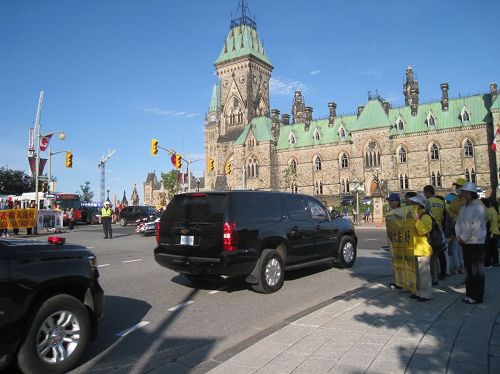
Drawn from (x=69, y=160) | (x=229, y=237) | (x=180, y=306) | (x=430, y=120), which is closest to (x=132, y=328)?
(x=180, y=306)

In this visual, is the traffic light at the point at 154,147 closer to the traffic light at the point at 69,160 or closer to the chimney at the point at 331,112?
the traffic light at the point at 69,160

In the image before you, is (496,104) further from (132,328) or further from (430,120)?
(132,328)

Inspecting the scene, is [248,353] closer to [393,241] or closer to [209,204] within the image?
[209,204]

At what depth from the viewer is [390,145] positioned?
196 feet

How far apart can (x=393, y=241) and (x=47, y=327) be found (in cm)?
573

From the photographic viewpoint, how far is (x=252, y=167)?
72.3m

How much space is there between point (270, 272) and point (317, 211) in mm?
2480

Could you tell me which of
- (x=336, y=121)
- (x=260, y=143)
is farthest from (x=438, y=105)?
(x=260, y=143)

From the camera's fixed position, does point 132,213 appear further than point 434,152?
No

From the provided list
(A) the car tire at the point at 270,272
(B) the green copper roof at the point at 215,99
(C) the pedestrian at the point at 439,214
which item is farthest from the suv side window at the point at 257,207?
(B) the green copper roof at the point at 215,99

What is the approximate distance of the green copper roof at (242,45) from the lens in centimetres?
8600

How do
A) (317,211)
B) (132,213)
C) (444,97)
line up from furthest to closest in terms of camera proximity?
1. (444,97)
2. (132,213)
3. (317,211)

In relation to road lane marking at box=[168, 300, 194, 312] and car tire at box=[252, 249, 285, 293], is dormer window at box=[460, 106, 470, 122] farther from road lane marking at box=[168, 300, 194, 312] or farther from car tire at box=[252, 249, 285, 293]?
road lane marking at box=[168, 300, 194, 312]

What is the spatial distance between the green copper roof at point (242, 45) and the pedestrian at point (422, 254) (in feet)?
269
